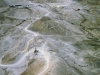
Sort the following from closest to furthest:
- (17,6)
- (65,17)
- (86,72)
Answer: (86,72) → (65,17) → (17,6)

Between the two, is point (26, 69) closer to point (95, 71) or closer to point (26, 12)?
point (95, 71)

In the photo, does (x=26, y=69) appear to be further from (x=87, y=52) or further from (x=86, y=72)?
(x=87, y=52)

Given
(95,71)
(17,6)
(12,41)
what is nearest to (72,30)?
(12,41)

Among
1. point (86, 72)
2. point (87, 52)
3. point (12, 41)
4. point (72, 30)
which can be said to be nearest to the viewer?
point (86, 72)

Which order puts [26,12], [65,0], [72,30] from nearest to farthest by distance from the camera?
[72,30]
[26,12]
[65,0]

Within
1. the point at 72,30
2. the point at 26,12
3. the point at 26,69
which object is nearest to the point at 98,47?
the point at 72,30

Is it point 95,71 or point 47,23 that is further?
point 47,23
